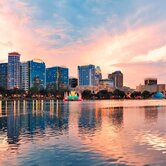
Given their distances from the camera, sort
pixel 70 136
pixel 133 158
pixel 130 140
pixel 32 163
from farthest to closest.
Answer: pixel 70 136, pixel 130 140, pixel 133 158, pixel 32 163

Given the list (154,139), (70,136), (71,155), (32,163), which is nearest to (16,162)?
(32,163)

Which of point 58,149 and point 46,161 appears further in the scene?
point 58,149

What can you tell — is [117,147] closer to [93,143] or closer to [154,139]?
[93,143]

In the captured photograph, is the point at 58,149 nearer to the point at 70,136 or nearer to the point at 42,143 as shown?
the point at 42,143

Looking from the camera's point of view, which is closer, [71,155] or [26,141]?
[71,155]

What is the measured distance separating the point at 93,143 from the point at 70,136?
7.71m

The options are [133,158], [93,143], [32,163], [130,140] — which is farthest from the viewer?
[130,140]

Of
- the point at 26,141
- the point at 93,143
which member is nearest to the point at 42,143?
the point at 26,141

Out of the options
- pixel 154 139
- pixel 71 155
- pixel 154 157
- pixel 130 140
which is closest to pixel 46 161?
pixel 71 155

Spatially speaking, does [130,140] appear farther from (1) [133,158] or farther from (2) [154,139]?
(1) [133,158]

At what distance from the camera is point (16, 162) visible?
102ft

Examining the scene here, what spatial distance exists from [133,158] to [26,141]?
16.6 meters

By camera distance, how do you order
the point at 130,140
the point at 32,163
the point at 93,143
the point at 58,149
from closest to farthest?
the point at 32,163 → the point at 58,149 → the point at 93,143 → the point at 130,140

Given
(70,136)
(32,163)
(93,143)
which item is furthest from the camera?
(70,136)
